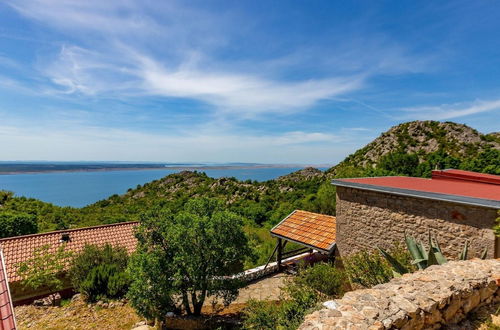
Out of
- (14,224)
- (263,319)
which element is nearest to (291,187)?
(14,224)

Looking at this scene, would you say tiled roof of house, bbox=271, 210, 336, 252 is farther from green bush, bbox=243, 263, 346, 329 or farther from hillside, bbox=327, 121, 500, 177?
hillside, bbox=327, 121, 500, 177

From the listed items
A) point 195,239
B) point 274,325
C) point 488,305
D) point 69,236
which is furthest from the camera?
point 69,236

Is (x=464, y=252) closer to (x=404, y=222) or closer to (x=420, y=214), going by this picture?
(x=420, y=214)

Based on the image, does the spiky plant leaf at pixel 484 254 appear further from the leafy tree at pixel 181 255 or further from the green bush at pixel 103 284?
the green bush at pixel 103 284

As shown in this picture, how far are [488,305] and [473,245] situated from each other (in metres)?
2.26

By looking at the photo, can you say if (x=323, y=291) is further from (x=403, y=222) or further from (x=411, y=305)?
(x=411, y=305)

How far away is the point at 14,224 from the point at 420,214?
27.8m

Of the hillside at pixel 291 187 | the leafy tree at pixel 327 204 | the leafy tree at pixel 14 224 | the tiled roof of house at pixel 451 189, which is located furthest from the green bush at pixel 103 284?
the leafy tree at pixel 327 204

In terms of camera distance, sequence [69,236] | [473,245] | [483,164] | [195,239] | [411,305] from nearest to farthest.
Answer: [411,305] < [473,245] < [195,239] < [69,236] < [483,164]

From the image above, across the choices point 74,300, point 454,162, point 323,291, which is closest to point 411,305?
point 323,291

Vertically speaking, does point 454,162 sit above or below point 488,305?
above

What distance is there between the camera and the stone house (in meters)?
6.83

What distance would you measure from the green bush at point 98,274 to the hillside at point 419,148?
24084 millimetres

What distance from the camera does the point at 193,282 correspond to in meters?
8.15
